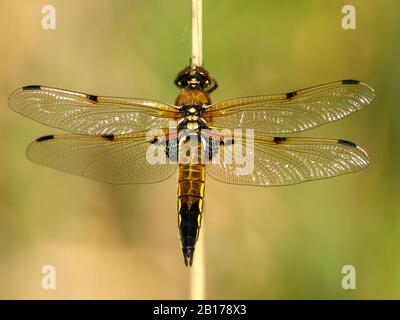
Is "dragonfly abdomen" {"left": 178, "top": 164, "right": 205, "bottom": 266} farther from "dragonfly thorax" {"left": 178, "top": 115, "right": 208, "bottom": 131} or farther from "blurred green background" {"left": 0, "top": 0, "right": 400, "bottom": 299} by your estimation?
"blurred green background" {"left": 0, "top": 0, "right": 400, "bottom": 299}

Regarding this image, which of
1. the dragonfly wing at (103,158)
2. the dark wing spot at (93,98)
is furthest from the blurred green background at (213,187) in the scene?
the dark wing spot at (93,98)

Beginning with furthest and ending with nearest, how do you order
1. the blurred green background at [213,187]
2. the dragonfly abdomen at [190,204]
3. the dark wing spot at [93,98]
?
1. the blurred green background at [213,187]
2. the dark wing spot at [93,98]
3. the dragonfly abdomen at [190,204]

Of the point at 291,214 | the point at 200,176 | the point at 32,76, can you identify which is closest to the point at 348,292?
the point at 291,214

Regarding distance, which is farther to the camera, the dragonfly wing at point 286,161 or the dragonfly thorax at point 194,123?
the dragonfly thorax at point 194,123

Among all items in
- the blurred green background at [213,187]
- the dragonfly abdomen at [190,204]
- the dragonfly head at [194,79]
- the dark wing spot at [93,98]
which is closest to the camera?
the dragonfly abdomen at [190,204]

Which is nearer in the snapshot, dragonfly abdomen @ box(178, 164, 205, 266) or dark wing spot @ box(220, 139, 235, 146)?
dragonfly abdomen @ box(178, 164, 205, 266)

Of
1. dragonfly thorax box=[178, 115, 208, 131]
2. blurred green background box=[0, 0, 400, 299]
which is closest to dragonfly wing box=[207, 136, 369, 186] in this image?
dragonfly thorax box=[178, 115, 208, 131]

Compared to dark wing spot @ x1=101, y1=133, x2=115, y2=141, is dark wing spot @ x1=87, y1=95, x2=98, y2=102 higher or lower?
dark wing spot @ x1=87, y1=95, x2=98, y2=102

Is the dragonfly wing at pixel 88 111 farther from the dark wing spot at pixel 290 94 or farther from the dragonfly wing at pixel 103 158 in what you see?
the dark wing spot at pixel 290 94
